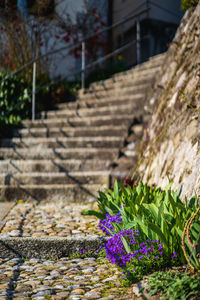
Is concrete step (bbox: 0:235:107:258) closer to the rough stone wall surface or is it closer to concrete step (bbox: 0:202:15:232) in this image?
concrete step (bbox: 0:202:15:232)

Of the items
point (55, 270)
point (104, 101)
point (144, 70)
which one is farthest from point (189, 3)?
point (55, 270)

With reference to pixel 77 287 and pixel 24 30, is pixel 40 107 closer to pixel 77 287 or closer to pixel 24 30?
pixel 24 30

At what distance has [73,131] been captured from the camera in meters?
6.54

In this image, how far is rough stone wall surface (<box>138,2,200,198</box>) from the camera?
3.65m

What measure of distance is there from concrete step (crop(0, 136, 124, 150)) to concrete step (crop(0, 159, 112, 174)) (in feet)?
1.93

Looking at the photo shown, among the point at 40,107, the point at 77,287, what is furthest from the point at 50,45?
the point at 77,287

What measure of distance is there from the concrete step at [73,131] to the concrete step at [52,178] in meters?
1.16

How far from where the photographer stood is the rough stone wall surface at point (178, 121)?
365 centimetres

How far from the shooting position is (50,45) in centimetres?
1026

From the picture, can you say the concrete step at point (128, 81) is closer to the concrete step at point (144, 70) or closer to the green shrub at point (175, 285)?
the concrete step at point (144, 70)

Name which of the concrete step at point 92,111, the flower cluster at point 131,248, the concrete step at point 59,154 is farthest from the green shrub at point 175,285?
the concrete step at point 92,111

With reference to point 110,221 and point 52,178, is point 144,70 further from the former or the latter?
point 110,221

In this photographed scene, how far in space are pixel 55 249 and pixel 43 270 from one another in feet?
1.05

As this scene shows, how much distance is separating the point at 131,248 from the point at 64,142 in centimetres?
382
